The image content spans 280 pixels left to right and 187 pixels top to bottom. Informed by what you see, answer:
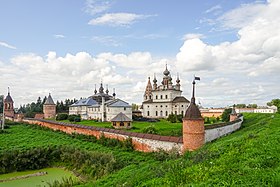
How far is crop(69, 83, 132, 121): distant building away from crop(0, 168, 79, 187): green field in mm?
22434

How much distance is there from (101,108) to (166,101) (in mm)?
12624

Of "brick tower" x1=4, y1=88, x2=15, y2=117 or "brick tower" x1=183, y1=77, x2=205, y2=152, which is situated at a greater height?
"brick tower" x1=4, y1=88, x2=15, y2=117

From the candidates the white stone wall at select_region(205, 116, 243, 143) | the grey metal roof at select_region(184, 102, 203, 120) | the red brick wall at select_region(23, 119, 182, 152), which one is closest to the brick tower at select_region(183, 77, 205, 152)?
the grey metal roof at select_region(184, 102, 203, 120)

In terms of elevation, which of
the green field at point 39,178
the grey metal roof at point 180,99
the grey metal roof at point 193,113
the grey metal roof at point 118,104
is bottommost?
the green field at point 39,178

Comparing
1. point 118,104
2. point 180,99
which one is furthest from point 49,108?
point 180,99

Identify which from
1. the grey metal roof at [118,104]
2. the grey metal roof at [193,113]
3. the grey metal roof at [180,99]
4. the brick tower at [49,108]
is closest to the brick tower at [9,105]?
the brick tower at [49,108]

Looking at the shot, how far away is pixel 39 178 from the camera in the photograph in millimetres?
16328

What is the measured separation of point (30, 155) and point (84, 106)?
3115 cm

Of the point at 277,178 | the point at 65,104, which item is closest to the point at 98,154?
the point at 277,178

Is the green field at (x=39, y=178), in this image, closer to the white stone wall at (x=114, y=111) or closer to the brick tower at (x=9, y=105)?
the white stone wall at (x=114, y=111)

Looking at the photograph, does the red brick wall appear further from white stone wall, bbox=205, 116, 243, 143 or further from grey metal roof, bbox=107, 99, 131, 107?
grey metal roof, bbox=107, 99, 131, 107

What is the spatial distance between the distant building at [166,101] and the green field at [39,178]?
3197cm

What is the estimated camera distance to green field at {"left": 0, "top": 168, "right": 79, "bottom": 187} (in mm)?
15094

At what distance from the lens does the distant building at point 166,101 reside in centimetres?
4795
